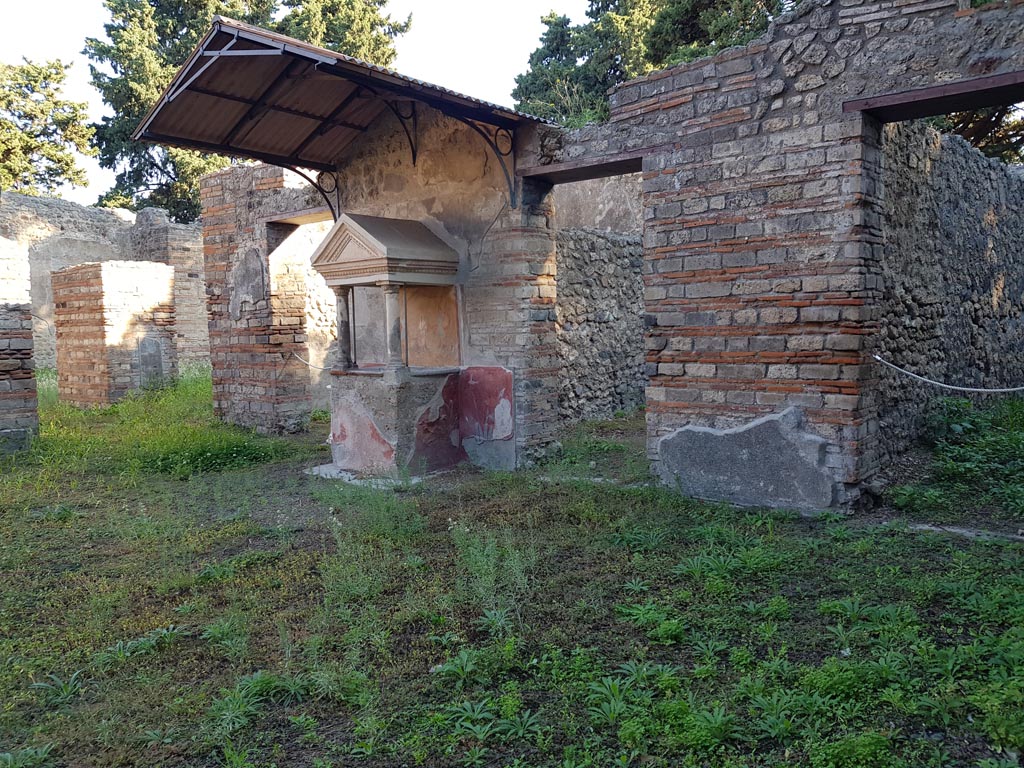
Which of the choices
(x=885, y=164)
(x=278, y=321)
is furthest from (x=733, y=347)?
(x=278, y=321)

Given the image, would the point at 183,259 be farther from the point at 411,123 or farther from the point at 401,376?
the point at 401,376

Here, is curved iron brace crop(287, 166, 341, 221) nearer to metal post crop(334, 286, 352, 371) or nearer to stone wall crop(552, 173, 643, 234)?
metal post crop(334, 286, 352, 371)

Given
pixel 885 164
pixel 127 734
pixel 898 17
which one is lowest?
A: pixel 127 734

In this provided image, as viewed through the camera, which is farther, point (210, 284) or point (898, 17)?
point (210, 284)

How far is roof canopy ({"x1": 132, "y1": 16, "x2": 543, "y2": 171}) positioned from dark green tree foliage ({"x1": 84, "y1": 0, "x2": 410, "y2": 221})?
18.1 metres

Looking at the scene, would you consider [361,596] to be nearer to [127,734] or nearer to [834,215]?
[127,734]

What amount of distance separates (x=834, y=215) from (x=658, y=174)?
1482 mm

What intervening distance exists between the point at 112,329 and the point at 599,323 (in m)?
8.35

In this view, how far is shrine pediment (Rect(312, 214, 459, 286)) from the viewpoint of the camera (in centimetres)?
679

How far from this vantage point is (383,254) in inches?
264

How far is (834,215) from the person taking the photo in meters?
5.07

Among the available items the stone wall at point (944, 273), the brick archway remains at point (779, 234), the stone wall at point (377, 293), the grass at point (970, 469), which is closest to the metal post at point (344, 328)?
the stone wall at point (377, 293)

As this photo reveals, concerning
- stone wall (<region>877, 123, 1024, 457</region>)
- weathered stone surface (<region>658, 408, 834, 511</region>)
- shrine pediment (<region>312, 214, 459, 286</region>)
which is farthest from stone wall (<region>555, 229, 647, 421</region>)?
stone wall (<region>877, 123, 1024, 457</region>)

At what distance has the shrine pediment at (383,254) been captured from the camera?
267 inches
